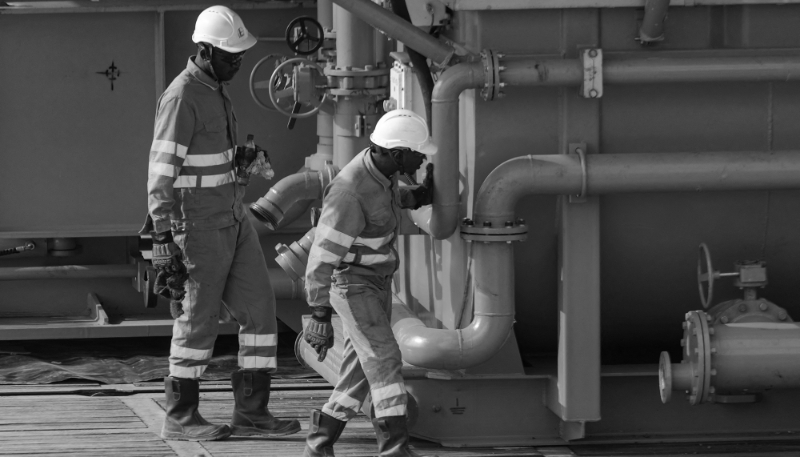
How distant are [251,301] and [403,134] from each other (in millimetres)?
1217

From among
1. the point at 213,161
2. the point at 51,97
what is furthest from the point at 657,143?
the point at 51,97

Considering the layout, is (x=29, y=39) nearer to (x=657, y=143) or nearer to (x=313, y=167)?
(x=313, y=167)

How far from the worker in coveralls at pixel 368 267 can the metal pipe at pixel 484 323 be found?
29cm

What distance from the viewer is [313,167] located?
774cm

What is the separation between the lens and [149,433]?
5.83 meters

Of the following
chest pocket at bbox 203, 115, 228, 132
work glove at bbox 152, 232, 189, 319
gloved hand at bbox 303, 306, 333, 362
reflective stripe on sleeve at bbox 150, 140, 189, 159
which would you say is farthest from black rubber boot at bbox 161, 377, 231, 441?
chest pocket at bbox 203, 115, 228, 132

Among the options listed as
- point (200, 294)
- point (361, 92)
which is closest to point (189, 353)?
point (200, 294)

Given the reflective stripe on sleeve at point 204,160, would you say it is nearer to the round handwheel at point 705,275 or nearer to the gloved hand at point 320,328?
the gloved hand at point 320,328

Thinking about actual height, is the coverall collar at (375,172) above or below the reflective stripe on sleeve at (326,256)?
above

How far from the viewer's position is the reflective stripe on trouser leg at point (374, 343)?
5031 millimetres

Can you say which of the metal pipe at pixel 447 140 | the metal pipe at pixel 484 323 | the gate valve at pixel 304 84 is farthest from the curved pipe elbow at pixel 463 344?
the gate valve at pixel 304 84

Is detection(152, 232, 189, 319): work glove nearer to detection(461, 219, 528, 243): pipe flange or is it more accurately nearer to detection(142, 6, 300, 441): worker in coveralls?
detection(142, 6, 300, 441): worker in coveralls

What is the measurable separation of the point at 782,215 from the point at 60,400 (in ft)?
11.7

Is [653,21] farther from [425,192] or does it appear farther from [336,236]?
[336,236]
